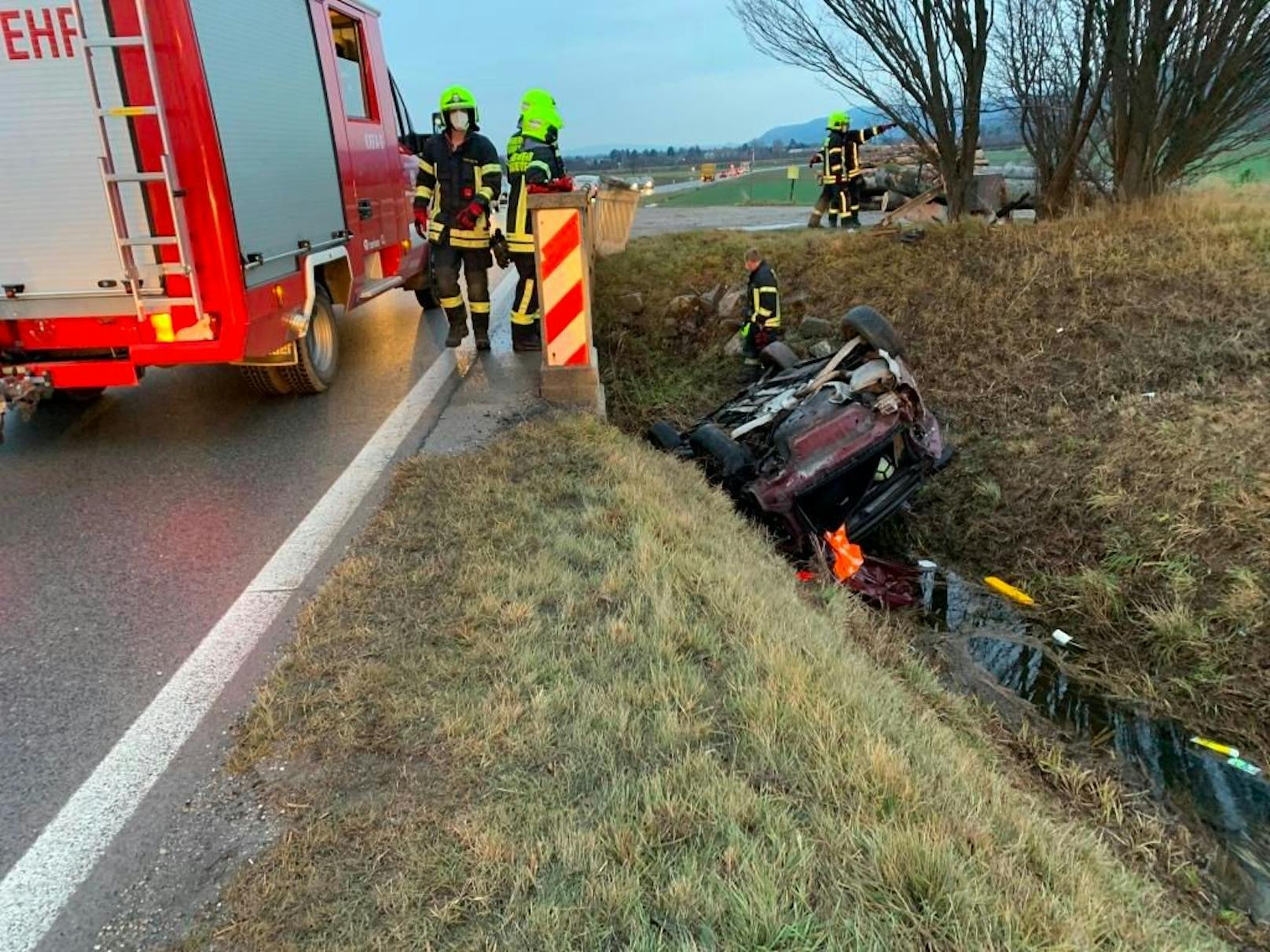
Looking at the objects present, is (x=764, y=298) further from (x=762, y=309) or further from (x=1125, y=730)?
(x=1125, y=730)

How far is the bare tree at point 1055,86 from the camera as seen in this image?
8125 millimetres

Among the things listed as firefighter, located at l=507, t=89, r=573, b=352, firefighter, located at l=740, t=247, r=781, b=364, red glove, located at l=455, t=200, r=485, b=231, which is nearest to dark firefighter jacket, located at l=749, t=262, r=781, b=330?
firefighter, located at l=740, t=247, r=781, b=364

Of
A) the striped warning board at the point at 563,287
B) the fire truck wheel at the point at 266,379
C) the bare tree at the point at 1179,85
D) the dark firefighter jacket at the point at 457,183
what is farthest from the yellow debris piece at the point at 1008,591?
the bare tree at the point at 1179,85

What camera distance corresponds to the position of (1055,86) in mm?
8664

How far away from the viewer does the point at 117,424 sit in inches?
225

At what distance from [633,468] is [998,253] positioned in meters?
5.09

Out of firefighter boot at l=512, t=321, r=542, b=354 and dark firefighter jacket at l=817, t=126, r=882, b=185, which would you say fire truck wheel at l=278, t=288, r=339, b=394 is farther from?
dark firefighter jacket at l=817, t=126, r=882, b=185

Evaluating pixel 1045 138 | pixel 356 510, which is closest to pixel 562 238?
pixel 356 510

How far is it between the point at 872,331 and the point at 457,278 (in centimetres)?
349

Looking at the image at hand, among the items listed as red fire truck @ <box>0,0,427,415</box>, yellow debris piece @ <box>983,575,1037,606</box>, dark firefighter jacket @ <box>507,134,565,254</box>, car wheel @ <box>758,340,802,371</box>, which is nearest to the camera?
red fire truck @ <box>0,0,427,415</box>

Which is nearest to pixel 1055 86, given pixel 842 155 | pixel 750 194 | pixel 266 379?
pixel 842 155

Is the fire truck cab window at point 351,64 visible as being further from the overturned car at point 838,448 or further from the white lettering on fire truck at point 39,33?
the overturned car at point 838,448

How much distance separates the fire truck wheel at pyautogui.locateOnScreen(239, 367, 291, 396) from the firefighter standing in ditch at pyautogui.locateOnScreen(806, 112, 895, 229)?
8.61 m

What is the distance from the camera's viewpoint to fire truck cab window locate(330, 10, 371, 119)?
699 cm
